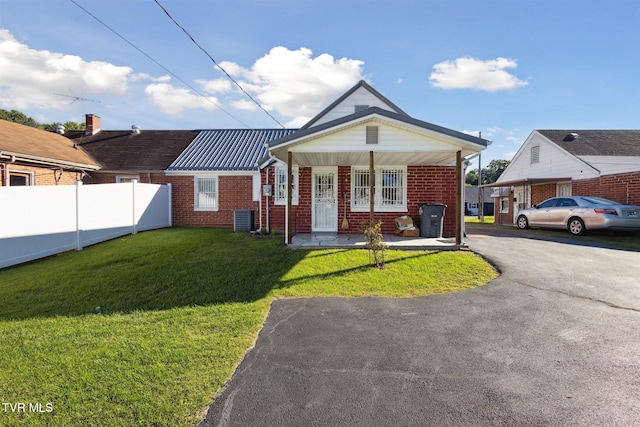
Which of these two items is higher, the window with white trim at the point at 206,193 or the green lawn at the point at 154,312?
the window with white trim at the point at 206,193

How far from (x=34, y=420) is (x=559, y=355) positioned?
4.94 meters

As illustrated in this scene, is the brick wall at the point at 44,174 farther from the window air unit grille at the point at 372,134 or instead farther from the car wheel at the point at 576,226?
the car wheel at the point at 576,226

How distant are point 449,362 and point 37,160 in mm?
14919

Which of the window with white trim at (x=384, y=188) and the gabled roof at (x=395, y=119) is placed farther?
the window with white trim at (x=384, y=188)

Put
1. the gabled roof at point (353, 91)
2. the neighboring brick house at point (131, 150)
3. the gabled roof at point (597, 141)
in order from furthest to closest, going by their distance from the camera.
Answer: the gabled roof at point (597, 141), the neighboring brick house at point (131, 150), the gabled roof at point (353, 91)

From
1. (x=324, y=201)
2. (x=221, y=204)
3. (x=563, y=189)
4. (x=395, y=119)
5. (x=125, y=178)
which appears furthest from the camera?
(x=563, y=189)


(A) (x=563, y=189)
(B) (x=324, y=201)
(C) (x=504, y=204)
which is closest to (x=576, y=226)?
(A) (x=563, y=189)

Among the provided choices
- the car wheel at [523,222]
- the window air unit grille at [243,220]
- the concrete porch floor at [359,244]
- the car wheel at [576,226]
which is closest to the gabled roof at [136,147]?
the window air unit grille at [243,220]

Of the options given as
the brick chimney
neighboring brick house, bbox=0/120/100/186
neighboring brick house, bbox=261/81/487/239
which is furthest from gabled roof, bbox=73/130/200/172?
neighboring brick house, bbox=261/81/487/239

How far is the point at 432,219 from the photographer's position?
33.6ft

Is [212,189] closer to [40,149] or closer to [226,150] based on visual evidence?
[226,150]

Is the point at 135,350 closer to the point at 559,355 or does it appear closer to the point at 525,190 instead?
the point at 559,355

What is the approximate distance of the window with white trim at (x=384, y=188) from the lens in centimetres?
1130

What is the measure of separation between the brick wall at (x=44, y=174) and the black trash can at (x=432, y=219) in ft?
46.9
